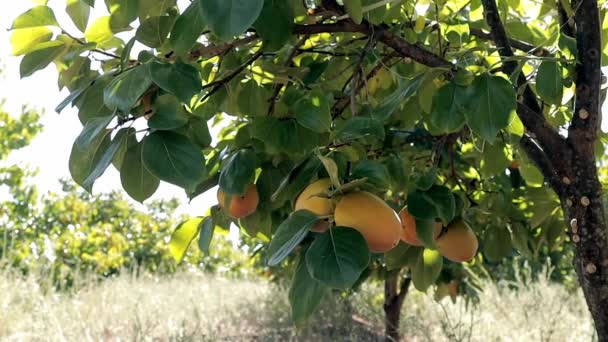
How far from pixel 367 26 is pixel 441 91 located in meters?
0.35

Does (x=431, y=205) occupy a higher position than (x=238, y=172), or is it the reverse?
(x=238, y=172)

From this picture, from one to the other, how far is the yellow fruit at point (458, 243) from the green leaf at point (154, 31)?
695 millimetres

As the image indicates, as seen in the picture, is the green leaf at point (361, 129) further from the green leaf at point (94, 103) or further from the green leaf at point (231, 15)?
the green leaf at point (94, 103)

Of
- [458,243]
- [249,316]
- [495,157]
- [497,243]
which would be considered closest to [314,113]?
[458,243]

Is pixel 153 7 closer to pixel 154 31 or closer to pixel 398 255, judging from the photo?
pixel 154 31

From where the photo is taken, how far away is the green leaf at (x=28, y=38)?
132 centimetres

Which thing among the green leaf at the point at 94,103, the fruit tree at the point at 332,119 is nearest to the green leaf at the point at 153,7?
the fruit tree at the point at 332,119

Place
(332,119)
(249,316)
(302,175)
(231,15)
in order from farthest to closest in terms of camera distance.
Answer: (249,316)
(332,119)
(302,175)
(231,15)

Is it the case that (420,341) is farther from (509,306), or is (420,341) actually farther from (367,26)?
(367,26)

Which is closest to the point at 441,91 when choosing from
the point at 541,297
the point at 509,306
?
the point at 541,297

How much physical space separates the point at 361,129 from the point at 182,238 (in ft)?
2.75

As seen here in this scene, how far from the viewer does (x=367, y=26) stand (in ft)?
4.66

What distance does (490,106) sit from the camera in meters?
1.08

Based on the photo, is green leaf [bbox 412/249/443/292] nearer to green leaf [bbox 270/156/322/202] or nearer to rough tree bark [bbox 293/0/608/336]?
rough tree bark [bbox 293/0/608/336]
